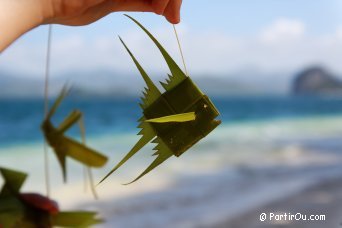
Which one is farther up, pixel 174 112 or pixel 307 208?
pixel 307 208

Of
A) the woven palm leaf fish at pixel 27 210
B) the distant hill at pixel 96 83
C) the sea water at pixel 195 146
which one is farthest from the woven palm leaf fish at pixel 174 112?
the distant hill at pixel 96 83

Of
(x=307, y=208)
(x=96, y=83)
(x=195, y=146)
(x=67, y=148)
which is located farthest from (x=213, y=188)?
(x=96, y=83)

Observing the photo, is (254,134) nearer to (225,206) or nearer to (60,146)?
(225,206)

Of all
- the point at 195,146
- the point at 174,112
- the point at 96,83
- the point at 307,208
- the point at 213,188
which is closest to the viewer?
the point at 174,112

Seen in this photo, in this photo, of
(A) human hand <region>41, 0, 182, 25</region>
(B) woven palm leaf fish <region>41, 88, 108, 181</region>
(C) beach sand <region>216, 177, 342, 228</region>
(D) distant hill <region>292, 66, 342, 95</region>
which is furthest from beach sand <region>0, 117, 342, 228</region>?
(D) distant hill <region>292, 66, 342, 95</region>

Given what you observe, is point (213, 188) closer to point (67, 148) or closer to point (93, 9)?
point (67, 148)

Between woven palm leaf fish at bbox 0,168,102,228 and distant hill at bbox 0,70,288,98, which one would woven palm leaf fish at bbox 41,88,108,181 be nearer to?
woven palm leaf fish at bbox 0,168,102,228

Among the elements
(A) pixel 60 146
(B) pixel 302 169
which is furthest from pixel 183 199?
(A) pixel 60 146
